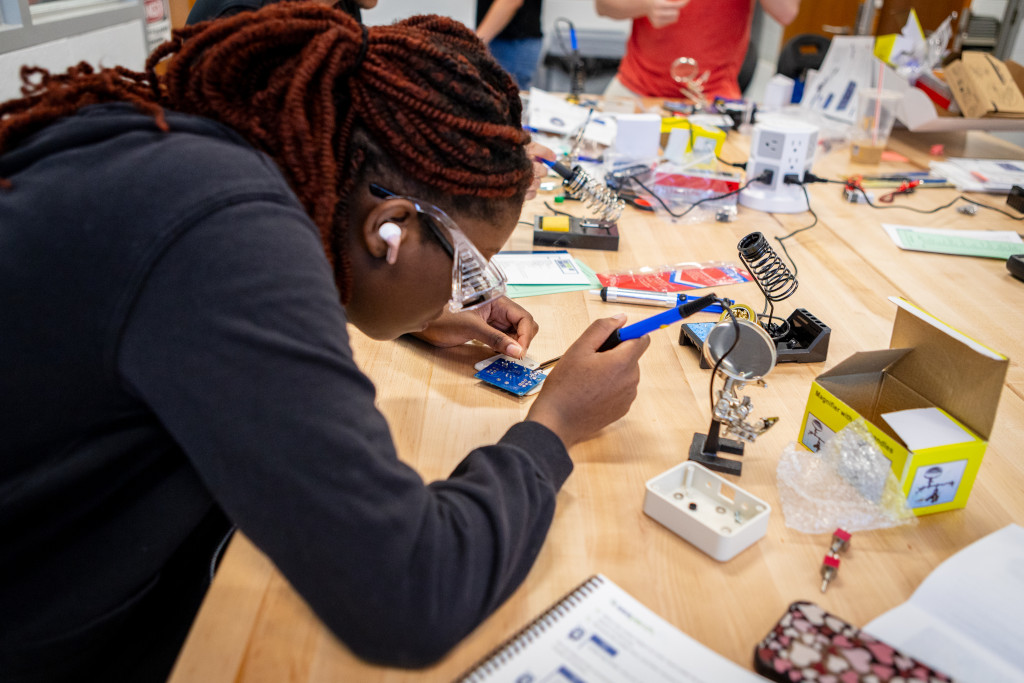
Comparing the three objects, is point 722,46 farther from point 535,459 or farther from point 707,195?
point 535,459

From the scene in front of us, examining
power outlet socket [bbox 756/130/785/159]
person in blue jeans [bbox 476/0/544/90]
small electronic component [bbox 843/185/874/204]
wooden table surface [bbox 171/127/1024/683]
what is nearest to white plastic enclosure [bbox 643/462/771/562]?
wooden table surface [bbox 171/127/1024/683]

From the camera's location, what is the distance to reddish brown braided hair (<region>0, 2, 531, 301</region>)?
72cm

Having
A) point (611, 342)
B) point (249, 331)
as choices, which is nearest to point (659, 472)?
point (611, 342)

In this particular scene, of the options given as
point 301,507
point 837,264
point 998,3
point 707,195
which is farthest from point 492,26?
point 998,3

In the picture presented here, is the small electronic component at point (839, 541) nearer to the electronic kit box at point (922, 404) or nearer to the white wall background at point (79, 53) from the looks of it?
the electronic kit box at point (922, 404)

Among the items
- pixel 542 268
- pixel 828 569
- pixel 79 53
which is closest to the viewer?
pixel 828 569

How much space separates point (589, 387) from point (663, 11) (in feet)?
7.86

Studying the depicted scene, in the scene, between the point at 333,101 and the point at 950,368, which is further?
the point at 950,368

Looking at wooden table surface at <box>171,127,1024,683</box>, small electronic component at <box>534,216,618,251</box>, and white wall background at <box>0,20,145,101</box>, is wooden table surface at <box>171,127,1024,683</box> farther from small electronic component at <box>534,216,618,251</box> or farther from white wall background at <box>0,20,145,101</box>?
white wall background at <box>0,20,145,101</box>

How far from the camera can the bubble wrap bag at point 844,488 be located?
85cm

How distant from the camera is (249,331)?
567 mm

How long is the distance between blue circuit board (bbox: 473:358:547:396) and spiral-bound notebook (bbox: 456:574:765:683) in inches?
16.6

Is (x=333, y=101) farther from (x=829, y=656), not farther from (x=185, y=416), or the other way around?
(x=829, y=656)

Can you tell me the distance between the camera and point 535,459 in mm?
830
